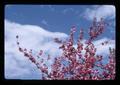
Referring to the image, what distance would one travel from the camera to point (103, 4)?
2787 mm

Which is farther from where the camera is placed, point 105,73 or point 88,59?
point 88,59

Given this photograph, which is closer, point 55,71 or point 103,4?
point 103,4
